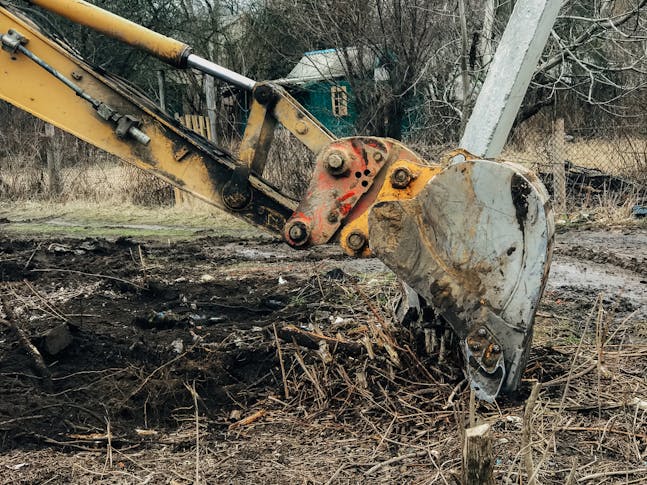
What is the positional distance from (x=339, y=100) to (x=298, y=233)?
10708mm

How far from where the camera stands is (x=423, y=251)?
3232 millimetres

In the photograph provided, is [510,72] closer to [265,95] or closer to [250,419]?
[265,95]

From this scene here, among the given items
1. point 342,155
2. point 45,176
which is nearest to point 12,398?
point 342,155

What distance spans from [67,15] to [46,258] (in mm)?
3985

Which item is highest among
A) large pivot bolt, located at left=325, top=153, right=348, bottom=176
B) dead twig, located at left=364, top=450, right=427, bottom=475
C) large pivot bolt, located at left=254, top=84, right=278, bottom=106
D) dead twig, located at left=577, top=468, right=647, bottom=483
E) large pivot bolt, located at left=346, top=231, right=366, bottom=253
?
large pivot bolt, located at left=254, top=84, right=278, bottom=106

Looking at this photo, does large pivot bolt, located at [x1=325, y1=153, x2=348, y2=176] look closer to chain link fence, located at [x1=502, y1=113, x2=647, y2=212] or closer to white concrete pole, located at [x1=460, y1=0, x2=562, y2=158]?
white concrete pole, located at [x1=460, y1=0, x2=562, y2=158]

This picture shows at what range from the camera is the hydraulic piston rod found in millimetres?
3975

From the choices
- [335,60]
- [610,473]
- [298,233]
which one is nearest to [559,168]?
[335,60]

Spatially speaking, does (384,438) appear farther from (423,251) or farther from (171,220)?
(171,220)

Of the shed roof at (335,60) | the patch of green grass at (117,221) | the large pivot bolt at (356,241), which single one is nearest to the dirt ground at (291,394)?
the large pivot bolt at (356,241)

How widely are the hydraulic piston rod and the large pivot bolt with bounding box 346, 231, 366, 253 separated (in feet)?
3.78

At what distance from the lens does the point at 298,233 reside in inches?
142

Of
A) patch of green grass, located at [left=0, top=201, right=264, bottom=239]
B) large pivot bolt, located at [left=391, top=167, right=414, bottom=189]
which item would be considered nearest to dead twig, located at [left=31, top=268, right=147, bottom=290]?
large pivot bolt, located at [left=391, top=167, right=414, bottom=189]

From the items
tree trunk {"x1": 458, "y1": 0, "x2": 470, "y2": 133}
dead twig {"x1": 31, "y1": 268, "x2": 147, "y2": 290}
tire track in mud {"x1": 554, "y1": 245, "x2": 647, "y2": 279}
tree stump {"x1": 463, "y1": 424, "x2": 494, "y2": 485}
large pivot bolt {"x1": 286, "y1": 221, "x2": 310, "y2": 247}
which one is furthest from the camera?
tree trunk {"x1": 458, "y1": 0, "x2": 470, "y2": 133}
